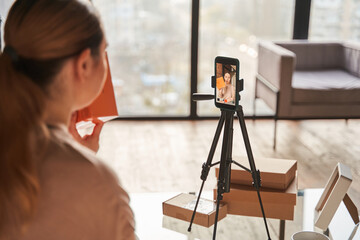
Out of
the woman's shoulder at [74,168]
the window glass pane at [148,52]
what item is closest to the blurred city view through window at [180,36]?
the window glass pane at [148,52]

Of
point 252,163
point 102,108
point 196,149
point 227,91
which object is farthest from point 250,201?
point 196,149

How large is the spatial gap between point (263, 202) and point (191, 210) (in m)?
0.27

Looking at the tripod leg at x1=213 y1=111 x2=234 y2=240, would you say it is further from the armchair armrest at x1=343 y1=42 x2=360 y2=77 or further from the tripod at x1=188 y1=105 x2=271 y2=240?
the armchair armrest at x1=343 y1=42 x2=360 y2=77

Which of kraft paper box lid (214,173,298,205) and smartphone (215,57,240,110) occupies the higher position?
smartphone (215,57,240,110)

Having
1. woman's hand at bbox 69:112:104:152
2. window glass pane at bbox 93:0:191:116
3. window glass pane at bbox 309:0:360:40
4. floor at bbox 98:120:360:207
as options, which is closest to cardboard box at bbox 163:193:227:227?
woman's hand at bbox 69:112:104:152

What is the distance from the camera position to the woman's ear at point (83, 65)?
2.37 feet

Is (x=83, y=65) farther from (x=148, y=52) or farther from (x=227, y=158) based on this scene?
(x=148, y=52)

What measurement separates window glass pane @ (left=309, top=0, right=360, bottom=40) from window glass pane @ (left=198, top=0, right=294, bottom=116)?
0.73 ft

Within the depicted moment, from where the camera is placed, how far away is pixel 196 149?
350 cm

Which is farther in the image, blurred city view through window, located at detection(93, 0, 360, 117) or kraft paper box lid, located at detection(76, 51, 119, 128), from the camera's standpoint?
blurred city view through window, located at detection(93, 0, 360, 117)

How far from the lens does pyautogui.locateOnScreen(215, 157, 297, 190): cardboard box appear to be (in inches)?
70.9

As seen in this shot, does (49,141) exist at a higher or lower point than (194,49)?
higher

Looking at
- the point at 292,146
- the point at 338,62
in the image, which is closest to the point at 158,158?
the point at 292,146

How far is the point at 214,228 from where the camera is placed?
1642 mm
